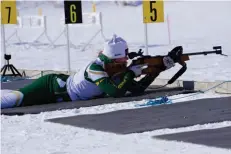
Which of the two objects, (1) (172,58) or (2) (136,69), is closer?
(2) (136,69)

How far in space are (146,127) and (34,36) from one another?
2388 centimetres

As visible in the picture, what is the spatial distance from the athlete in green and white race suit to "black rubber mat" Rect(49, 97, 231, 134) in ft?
3.09

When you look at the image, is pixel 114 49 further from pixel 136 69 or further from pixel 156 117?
pixel 156 117

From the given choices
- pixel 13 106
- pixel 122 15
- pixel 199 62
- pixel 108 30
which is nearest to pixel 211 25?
pixel 108 30

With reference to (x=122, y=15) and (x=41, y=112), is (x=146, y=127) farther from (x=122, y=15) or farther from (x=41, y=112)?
(x=122, y=15)

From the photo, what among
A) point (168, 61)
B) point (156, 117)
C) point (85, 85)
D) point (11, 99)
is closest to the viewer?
point (156, 117)

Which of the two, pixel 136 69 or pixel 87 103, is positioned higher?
pixel 136 69

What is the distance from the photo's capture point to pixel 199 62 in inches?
648

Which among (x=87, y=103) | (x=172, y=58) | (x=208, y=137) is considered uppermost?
(x=172, y=58)

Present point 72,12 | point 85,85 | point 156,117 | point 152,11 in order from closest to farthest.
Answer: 1. point 156,117
2. point 85,85
3. point 152,11
4. point 72,12

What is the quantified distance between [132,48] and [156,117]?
13.6m

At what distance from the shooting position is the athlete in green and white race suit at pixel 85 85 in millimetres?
9781

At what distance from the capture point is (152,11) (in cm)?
1304

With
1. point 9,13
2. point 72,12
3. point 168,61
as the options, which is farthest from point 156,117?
point 9,13
